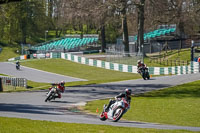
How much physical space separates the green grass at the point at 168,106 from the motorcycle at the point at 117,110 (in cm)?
189

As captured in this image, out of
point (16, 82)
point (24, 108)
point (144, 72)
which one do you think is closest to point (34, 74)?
point (16, 82)

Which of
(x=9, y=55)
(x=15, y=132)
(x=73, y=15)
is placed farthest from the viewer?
(x=9, y=55)

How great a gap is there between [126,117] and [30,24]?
77146mm

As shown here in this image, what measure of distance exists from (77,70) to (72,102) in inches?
1060

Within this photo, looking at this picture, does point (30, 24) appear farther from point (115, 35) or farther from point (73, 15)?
point (73, 15)

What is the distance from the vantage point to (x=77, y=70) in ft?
165

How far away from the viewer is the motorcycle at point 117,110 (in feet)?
49.9

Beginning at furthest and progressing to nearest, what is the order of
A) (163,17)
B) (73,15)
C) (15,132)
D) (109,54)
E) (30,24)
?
(30,24)
(163,17)
(73,15)
(109,54)
(15,132)

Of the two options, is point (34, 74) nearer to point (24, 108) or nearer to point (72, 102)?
point (72, 102)

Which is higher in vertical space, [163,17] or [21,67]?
[163,17]

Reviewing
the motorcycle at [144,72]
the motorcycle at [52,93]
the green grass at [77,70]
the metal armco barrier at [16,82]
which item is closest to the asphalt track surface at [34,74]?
the green grass at [77,70]

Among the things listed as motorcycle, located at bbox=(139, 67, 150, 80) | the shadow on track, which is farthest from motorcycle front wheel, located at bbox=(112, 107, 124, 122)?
motorcycle, located at bbox=(139, 67, 150, 80)

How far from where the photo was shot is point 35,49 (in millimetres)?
76375

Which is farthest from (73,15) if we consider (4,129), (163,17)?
(4,129)
